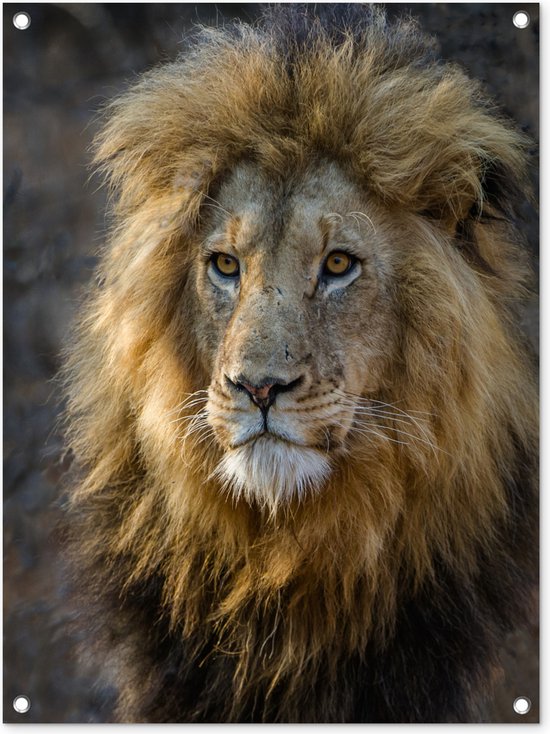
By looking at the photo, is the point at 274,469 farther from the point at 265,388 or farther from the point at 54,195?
the point at 54,195

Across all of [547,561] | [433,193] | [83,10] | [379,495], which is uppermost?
[83,10]

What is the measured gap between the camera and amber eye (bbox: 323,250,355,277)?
1.94m

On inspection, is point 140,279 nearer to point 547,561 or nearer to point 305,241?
point 305,241

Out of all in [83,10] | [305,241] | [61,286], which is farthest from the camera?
[61,286]

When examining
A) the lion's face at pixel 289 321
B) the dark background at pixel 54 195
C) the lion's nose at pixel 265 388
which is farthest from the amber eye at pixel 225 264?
the dark background at pixel 54 195

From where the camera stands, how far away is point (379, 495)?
6.63 ft

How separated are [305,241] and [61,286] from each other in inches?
36.5

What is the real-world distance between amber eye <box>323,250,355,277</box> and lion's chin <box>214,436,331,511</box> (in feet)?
1.12

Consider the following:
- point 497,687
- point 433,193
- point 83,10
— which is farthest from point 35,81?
point 497,687

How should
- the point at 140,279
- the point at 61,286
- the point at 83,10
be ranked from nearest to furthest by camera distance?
the point at 140,279 < the point at 83,10 < the point at 61,286

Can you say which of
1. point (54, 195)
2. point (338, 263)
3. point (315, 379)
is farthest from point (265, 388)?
point (54, 195)

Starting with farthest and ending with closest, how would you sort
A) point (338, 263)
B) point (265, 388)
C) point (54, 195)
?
point (54, 195) → point (338, 263) → point (265, 388)

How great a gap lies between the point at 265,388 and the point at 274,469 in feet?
0.50

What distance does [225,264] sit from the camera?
2031mm
